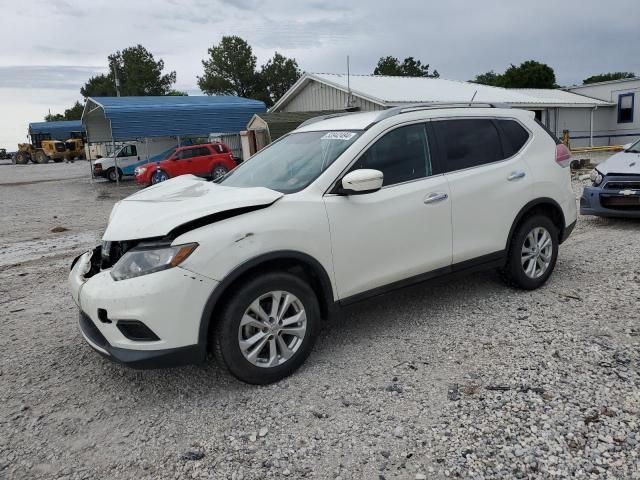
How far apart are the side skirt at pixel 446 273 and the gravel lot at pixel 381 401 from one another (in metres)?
0.09

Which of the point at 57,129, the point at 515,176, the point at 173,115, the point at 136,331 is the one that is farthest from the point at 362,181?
the point at 57,129

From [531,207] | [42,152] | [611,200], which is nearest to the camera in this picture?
[531,207]

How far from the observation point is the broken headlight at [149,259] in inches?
116

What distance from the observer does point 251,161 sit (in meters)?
4.57

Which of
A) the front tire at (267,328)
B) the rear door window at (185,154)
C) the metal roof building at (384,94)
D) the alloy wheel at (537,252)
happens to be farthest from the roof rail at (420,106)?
the rear door window at (185,154)

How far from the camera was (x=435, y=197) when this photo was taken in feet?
13.0

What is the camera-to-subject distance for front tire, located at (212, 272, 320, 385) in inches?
123

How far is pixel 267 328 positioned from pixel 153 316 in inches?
28.5

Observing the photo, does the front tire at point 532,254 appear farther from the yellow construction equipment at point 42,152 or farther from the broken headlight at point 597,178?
the yellow construction equipment at point 42,152

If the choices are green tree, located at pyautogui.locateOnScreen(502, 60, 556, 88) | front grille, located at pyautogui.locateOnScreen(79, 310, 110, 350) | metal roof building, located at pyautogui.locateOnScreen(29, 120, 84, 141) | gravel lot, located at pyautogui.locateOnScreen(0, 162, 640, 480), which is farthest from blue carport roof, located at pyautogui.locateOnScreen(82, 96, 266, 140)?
green tree, located at pyautogui.locateOnScreen(502, 60, 556, 88)

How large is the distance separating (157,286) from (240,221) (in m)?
0.63

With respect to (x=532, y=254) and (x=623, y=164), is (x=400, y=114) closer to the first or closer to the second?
(x=532, y=254)

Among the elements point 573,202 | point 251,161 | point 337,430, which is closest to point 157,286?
point 337,430

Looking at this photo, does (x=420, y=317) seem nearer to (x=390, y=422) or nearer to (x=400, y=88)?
(x=390, y=422)
